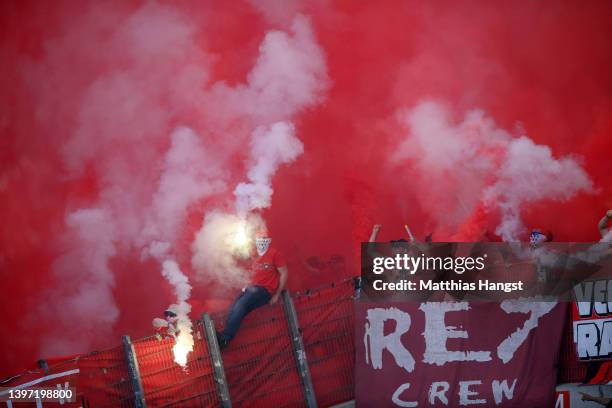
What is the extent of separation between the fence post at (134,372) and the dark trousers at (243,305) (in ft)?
3.35

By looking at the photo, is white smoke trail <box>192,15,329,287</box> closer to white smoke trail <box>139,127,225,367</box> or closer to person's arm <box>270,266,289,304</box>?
white smoke trail <box>139,127,225,367</box>

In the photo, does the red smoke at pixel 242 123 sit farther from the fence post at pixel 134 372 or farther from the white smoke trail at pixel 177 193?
the fence post at pixel 134 372

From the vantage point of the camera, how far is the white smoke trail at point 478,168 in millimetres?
9969

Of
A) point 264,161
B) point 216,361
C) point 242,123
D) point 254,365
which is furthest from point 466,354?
point 242,123

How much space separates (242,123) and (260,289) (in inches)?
110

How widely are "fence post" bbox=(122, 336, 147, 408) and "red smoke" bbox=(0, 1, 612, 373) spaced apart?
206 cm

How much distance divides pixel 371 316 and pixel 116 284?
3795 mm

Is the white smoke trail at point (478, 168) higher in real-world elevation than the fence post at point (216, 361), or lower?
higher

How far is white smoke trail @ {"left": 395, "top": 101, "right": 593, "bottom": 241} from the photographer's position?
9.97m

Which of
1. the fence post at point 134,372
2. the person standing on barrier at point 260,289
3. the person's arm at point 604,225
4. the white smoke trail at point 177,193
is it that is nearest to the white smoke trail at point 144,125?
the white smoke trail at point 177,193

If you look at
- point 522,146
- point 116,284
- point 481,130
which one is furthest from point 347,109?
point 116,284

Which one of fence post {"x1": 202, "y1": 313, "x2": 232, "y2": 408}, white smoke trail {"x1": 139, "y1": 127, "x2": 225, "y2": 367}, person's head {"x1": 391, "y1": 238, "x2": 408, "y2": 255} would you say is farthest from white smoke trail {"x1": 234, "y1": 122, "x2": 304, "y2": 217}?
person's head {"x1": 391, "y1": 238, "x2": 408, "y2": 255}

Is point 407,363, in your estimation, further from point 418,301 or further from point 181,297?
point 181,297

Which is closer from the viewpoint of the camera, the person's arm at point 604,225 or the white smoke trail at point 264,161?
the person's arm at point 604,225
